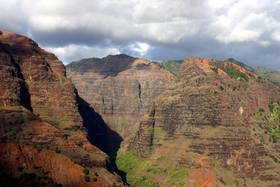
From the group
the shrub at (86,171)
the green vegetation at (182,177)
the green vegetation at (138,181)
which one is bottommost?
the green vegetation at (138,181)

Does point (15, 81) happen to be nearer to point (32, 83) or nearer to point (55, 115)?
point (32, 83)

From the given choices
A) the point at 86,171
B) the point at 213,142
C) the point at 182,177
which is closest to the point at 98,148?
the point at 86,171

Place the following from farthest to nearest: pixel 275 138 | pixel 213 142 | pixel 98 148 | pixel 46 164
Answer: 1. pixel 275 138
2. pixel 98 148
3. pixel 213 142
4. pixel 46 164

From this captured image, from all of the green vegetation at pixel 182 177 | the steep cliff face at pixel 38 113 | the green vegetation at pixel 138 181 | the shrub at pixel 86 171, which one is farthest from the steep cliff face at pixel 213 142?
the shrub at pixel 86 171

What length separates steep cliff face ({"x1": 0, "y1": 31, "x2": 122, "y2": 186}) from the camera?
133875 millimetres

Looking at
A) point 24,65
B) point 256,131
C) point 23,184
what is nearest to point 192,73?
point 256,131

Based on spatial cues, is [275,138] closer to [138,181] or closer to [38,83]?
[138,181]

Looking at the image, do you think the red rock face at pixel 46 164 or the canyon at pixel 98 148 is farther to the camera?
the canyon at pixel 98 148

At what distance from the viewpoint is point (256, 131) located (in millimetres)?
190000

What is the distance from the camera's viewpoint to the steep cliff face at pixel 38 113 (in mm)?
133875

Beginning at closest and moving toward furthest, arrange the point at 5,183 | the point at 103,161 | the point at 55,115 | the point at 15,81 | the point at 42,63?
the point at 5,183, the point at 103,161, the point at 15,81, the point at 55,115, the point at 42,63

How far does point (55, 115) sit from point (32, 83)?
2476 cm

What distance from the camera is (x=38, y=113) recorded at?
171 m

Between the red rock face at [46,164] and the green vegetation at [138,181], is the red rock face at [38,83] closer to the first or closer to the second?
the red rock face at [46,164]
